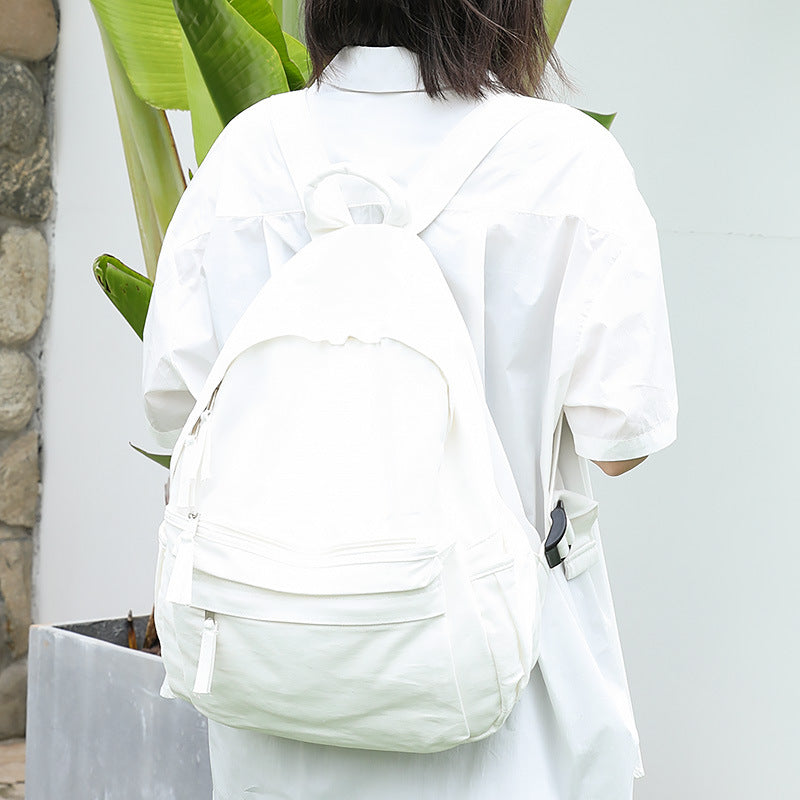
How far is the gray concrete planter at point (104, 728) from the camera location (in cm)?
125

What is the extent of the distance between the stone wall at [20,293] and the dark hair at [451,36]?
1.58 metres

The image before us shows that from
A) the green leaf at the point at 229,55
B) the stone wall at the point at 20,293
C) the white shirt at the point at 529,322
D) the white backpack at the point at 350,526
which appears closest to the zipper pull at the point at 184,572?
the white backpack at the point at 350,526

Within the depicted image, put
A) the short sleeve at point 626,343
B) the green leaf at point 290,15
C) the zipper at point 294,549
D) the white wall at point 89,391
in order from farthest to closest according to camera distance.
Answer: the white wall at point 89,391 → the green leaf at point 290,15 → the short sleeve at point 626,343 → the zipper at point 294,549

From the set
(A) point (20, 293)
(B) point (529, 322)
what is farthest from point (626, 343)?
(A) point (20, 293)

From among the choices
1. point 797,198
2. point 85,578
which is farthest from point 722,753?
point 85,578

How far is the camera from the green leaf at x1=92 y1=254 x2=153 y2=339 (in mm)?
1260

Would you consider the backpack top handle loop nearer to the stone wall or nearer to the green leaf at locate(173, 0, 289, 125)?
the green leaf at locate(173, 0, 289, 125)

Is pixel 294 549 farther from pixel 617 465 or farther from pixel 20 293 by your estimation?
pixel 20 293

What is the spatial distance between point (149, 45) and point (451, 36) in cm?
65

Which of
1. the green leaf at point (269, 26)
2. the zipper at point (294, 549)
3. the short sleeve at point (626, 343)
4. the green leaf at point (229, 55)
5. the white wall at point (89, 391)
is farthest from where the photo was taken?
the white wall at point (89, 391)

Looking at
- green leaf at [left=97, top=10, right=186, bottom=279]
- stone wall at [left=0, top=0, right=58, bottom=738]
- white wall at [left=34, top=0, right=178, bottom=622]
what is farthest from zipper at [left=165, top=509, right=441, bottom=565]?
stone wall at [left=0, top=0, right=58, bottom=738]

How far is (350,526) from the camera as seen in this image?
600mm

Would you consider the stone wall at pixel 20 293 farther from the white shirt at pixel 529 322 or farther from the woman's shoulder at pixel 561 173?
the woman's shoulder at pixel 561 173

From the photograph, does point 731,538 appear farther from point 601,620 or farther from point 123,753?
point 123,753
